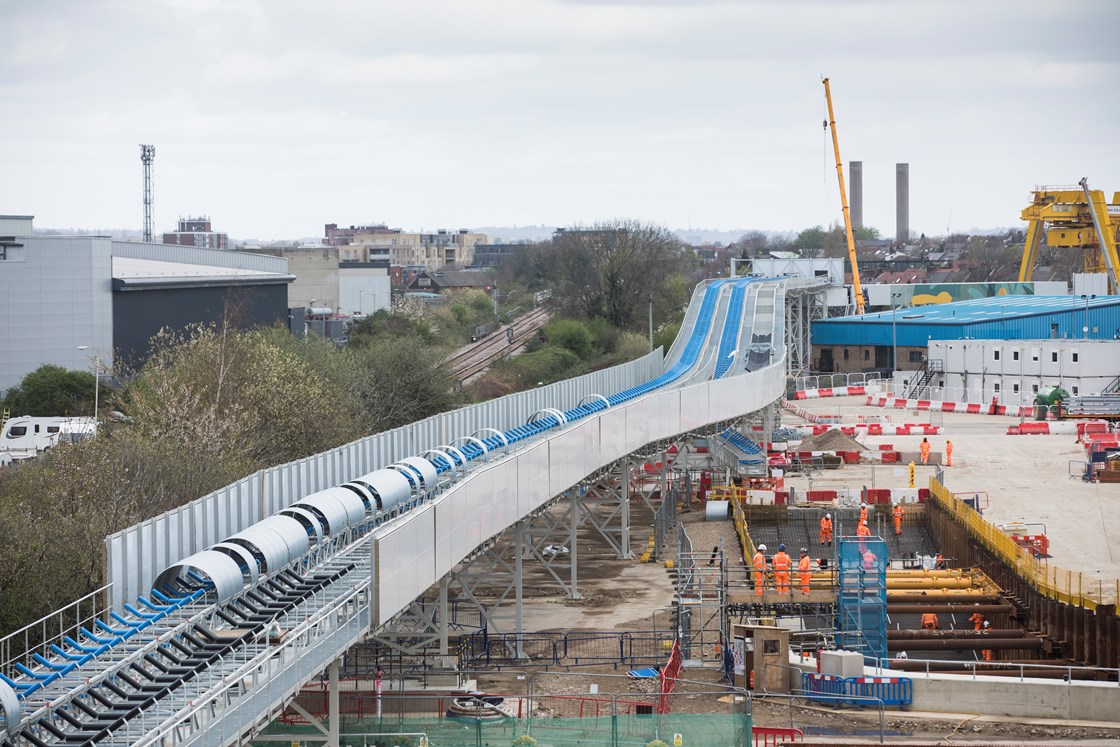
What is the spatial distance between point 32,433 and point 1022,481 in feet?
128

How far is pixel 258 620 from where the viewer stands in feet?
75.7

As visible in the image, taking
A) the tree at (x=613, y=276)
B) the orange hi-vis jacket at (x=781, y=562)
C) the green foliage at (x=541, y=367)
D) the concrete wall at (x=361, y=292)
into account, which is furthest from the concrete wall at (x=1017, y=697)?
the concrete wall at (x=361, y=292)

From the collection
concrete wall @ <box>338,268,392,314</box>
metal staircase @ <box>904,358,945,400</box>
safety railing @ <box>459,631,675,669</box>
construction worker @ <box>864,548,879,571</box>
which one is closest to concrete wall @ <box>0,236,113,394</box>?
safety railing @ <box>459,631,675,669</box>

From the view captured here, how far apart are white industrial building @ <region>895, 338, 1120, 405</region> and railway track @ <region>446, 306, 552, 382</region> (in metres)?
27.8

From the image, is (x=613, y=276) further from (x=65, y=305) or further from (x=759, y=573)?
(x=759, y=573)

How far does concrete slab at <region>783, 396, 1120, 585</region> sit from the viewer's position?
151 feet

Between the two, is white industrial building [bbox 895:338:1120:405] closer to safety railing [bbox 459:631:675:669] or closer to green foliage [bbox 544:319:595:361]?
green foliage [bbox 544:319:595:361]

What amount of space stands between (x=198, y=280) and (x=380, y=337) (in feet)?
43.5

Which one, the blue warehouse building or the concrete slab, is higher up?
the blue warehouse building

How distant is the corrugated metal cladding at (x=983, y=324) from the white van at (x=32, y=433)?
184ft

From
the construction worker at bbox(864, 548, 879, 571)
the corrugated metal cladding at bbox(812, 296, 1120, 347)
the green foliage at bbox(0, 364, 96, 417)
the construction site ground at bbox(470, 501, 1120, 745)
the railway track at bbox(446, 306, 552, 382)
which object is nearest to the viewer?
the construction site ground at bbox(470, 501, 1120, 745)

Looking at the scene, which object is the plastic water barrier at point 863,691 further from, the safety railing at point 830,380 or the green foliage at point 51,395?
the safety railing at point 830,380

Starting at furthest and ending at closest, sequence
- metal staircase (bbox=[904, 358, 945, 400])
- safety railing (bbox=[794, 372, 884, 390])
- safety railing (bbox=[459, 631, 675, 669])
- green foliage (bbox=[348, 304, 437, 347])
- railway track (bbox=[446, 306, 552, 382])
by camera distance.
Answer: railway track (bbox=[446, 306, 552, 382]) < safety railing (bbox=[794, 372, 884, 390]) < green foliage (bbox=[348, 304, 437, 347]) < metal staircase (bbox=[904, 358, 945, 400]) < safety railing (bbox=[459, 631, 675, 669])

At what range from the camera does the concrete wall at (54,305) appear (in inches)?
2881
